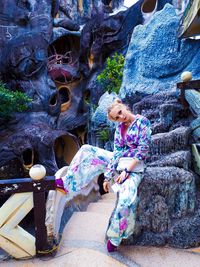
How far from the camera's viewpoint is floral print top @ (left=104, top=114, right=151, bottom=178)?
2144mm

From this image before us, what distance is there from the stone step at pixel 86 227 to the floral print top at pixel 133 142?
0.70 metres

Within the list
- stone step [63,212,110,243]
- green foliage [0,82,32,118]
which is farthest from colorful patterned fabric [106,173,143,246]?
green foliage [0,82,32,118]

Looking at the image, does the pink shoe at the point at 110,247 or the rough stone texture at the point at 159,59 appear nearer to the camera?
the pink shoe at the point at 110,247

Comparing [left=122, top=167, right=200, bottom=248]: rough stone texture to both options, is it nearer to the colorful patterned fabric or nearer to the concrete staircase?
the concrete staircase

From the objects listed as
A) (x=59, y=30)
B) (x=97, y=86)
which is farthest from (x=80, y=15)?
(x=97, y=86)

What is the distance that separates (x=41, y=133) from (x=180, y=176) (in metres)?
8.97

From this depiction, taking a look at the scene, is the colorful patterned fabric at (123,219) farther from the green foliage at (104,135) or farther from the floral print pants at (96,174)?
the green foliage at (104,135)

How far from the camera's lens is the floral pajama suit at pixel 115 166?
206 centimetres

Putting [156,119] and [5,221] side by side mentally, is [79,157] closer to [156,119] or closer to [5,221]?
[5,221]

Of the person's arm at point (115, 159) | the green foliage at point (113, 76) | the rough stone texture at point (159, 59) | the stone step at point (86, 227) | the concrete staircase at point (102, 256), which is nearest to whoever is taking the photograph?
the concrete staircase at point (102, 256)

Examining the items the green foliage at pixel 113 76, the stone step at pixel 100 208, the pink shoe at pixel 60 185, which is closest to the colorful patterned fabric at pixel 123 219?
the pink shoe at pixel 60 185

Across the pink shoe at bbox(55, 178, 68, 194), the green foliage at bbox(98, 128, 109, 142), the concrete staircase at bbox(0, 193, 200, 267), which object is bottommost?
the green foliage at bbox(98, 128, 109, 142)

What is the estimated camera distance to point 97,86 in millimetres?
13867

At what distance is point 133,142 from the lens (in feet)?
7.13
